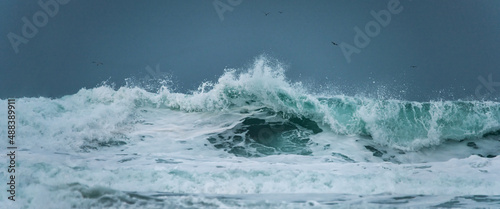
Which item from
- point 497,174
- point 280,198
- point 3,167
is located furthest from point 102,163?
point 497,174

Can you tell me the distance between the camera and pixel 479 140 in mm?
9531

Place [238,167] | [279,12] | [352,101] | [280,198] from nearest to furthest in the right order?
[280,198], [238,167], [352,101], [279,12]

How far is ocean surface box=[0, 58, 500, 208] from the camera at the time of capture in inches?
200

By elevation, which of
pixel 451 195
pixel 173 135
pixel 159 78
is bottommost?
pixel 451 195

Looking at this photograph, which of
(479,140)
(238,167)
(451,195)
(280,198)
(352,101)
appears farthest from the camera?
(352,101)

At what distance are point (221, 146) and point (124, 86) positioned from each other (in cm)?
389

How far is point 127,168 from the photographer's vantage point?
20.9 feet

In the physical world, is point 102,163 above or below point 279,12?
below

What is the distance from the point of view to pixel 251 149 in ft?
28.0

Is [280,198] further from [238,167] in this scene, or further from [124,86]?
[124,86]

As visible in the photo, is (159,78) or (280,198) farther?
(159,78)

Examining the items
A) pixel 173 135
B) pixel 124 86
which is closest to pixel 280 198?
pixel 173 135

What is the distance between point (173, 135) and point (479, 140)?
611 centimetres

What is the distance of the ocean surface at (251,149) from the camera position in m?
5.09
